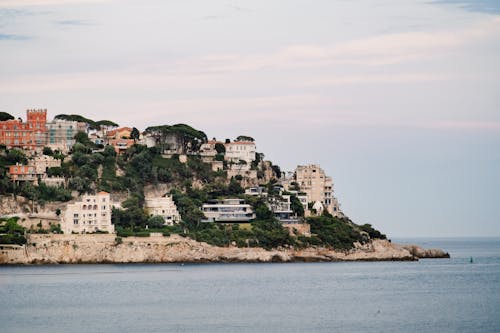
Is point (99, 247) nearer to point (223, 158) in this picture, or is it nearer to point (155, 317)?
point (223, 158)

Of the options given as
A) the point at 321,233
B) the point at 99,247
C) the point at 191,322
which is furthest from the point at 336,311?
the point at 321,233

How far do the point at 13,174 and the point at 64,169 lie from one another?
467 cm

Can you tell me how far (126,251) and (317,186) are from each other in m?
29.1

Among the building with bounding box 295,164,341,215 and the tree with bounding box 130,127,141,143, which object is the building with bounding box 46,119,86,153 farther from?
the building with bounding box 295,164,341,215

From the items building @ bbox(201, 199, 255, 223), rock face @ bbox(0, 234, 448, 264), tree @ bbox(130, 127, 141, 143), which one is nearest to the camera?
rock face @ bbox(0, 234, 448, 264)

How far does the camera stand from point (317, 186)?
11875 cm

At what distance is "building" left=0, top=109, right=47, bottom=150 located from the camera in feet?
378

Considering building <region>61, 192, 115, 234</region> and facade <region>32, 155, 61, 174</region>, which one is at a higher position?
facade <region>32, 155, 61, 174</region>

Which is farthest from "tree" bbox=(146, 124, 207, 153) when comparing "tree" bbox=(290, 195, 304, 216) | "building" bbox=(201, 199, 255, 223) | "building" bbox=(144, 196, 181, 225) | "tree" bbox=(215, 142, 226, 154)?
"building" bbox=(144, 196, 181, 225)

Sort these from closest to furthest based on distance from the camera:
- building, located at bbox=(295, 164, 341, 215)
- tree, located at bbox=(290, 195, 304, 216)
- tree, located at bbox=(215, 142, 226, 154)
A: 1. tree, located at bbox=(290, 195, 304, 216)
2. building, located at bbox=(295, 164, 341, 215)
3. tree, located at bbox=(215, 142, 226, 154)

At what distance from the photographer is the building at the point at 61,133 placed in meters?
116

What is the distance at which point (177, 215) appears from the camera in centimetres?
10256

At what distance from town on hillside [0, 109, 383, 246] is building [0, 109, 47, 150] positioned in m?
0.10

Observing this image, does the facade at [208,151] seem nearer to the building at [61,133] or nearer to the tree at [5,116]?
the building at [61,133]
